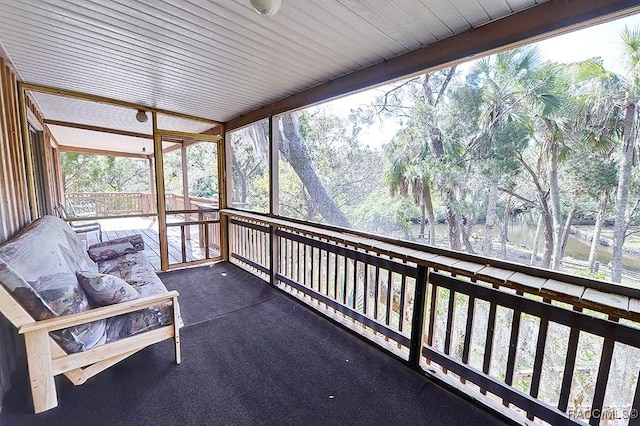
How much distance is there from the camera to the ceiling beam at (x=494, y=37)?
1354 mm

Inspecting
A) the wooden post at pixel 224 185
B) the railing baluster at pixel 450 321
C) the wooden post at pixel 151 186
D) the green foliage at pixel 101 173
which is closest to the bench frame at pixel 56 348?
the railing baluster at pixel 450 321

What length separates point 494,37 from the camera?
167 cm

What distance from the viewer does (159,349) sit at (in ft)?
7.25

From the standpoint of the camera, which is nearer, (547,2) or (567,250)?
(547,2)

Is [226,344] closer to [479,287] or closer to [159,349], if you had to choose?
[159,349]


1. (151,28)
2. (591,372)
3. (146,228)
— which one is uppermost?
(151,28)

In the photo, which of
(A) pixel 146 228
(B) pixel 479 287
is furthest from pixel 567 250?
(A) pixel 146 228

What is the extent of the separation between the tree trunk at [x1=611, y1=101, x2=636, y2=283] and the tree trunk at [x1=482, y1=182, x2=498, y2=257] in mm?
2408

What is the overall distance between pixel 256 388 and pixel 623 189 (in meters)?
3.31

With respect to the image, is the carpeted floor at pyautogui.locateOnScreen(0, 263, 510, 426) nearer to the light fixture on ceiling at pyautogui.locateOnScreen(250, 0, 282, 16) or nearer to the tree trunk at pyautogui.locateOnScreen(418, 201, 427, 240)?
the light fixture on ceiling at pyautogui.locateOnScreen(250, 0, 282, 16)

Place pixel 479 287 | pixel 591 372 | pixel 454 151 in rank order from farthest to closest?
pixel 454 151
pixel 591 372
pixel 479 287

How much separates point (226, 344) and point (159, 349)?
21.2 inches

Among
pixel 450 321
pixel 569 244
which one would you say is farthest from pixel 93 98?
pixel 569 244

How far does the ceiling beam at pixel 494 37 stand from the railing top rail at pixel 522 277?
1355mm
